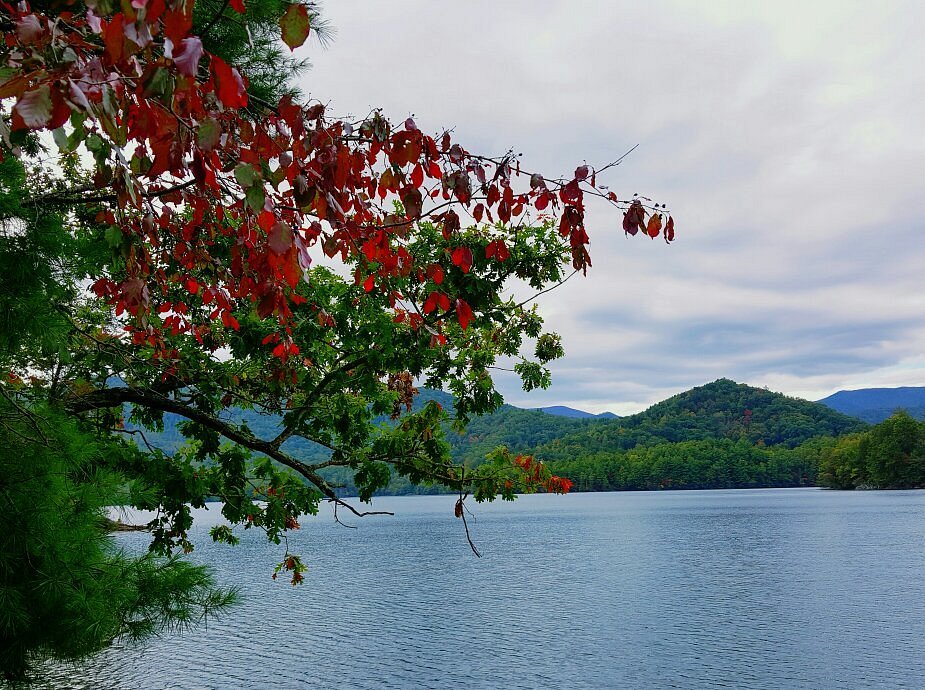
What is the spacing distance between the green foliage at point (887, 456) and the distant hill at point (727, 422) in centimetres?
4478

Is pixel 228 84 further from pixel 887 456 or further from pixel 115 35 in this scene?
pixel 887 456

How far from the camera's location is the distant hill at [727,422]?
176375 millimetres

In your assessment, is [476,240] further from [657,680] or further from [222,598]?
[657,680]

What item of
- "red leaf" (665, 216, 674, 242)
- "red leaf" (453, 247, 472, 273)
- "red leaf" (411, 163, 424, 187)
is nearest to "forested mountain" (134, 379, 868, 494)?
"red leaf" (453, 247, 472, 273)

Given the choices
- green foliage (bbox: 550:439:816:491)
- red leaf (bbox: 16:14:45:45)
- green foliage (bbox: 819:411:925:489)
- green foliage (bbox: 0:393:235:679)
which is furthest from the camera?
green foliage (bbox: 550:439:816:491)

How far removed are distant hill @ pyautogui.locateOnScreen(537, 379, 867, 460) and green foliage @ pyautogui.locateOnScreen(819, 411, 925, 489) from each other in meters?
44.8

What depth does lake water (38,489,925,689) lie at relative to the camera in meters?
21.4

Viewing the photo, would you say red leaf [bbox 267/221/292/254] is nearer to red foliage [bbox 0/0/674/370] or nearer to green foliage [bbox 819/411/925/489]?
red foliage [bbox 0/0/674/370]

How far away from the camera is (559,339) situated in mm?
10898

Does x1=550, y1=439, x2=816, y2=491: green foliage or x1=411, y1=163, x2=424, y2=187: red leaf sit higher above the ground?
x1=550, y1=439, x2=816, y2=491: green foliage

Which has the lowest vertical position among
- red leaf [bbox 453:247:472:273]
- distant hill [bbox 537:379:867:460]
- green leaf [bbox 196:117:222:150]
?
green leaf [bbox 196:117:222:150]

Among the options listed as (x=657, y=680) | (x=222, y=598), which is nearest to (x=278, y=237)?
(x=222, y=598)

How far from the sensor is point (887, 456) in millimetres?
120750

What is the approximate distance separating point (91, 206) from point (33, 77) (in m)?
5.44
